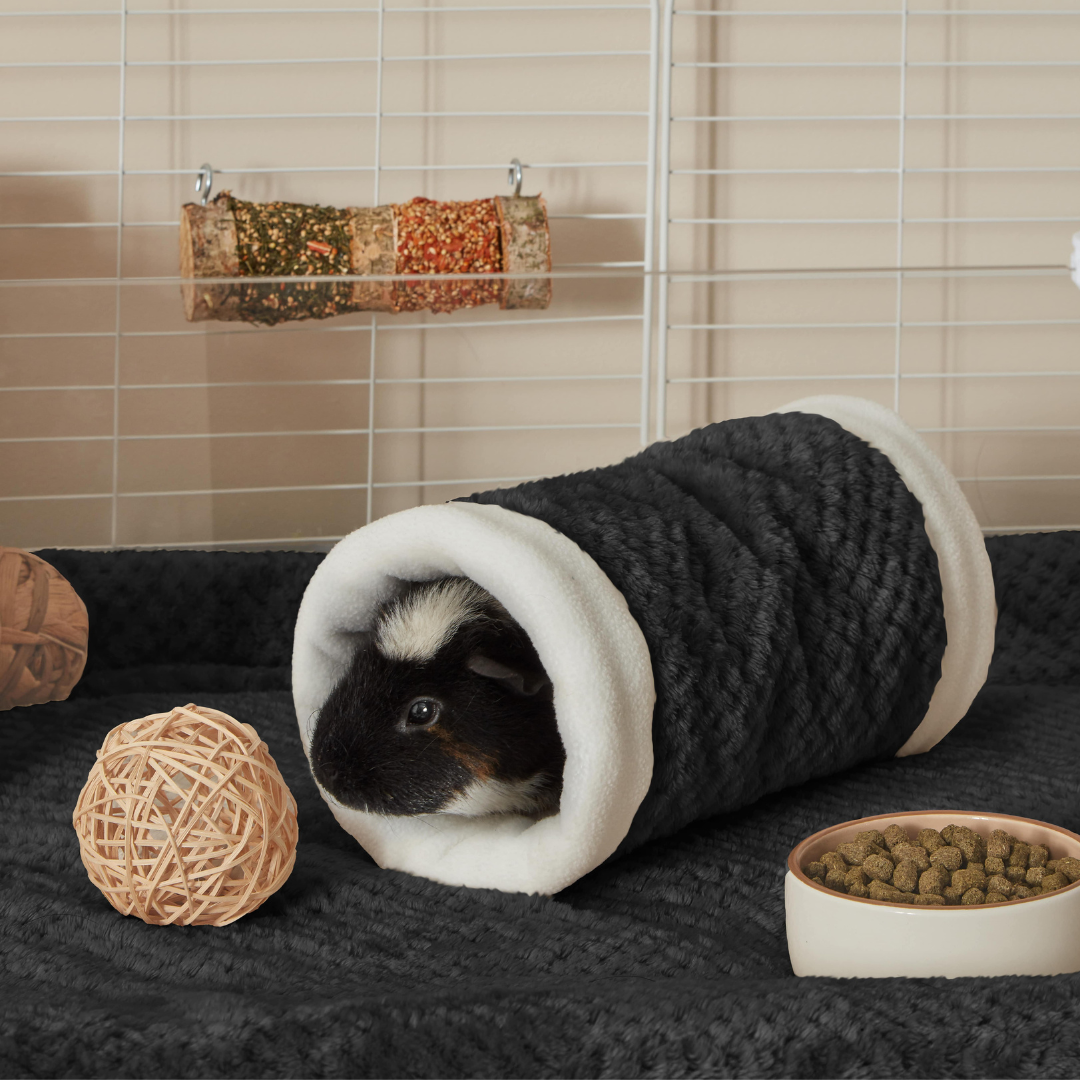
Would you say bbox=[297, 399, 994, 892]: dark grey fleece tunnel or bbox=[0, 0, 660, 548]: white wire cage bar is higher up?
bbox=[0, 0, 660, 548]: white wire cage bar

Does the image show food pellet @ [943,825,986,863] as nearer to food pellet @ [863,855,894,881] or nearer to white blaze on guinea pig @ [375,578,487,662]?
food pellet @ [863,855,894,881]

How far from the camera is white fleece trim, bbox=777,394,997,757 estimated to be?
0.94 meters

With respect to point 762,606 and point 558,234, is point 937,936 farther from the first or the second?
point 558,234

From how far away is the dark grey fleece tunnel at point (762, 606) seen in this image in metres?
0.76

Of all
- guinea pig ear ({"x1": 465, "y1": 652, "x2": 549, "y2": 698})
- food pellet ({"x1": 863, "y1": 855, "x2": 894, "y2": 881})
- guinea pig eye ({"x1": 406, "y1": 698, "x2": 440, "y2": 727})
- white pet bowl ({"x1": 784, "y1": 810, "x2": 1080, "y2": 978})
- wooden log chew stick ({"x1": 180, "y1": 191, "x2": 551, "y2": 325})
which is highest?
wooden log chew stick ({"x1": 180, "y1": 191, "x2": 551, "y2": 325})

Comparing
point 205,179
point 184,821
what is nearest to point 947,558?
point 184,821

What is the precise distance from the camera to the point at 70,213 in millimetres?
1590

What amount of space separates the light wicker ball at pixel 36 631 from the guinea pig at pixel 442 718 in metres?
0.48

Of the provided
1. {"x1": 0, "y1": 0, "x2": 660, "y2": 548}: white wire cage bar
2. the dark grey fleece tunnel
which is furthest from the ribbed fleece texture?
{"x1": 0, "y1": 0, "x2": 660, "y2": 548}: white wire cage bar

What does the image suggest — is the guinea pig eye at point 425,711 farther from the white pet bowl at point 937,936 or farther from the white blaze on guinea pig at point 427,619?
the white pet bowl at point 937,936

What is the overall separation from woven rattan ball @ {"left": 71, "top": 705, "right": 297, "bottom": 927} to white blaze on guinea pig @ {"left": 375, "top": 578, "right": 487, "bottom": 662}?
14 centimetres

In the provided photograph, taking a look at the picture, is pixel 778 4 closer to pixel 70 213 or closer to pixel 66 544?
pixel 70 213

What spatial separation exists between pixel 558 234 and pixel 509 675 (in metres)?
0.98

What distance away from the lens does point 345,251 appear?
52.7 inches
